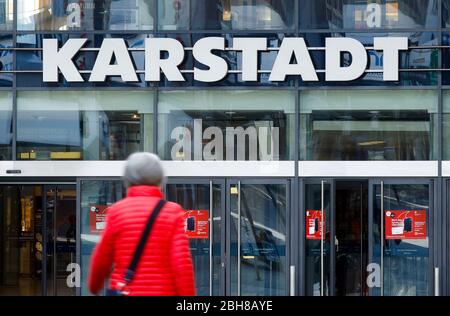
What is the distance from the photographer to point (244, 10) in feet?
49.9

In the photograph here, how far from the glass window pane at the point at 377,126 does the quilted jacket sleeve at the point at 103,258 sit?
399 inches

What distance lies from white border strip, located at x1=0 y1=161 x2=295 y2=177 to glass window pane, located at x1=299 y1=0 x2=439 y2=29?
2372 millimetres

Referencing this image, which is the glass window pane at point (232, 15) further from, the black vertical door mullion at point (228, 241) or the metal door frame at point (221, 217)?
the black vertical door mullion at point (228, 241)

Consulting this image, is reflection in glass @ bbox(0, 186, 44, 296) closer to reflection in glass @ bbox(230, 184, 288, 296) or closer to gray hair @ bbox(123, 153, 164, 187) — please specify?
reflection in glass @ bbox(230, 184, 288, 296)

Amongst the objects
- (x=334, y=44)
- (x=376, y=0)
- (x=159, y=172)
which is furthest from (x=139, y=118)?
(x=159, y=172)

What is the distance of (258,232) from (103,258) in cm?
1001

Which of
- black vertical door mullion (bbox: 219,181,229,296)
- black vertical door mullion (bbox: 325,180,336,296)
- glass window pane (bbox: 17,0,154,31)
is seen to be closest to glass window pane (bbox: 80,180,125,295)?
black vertical door mullion (bbox: 219,181,229,296)

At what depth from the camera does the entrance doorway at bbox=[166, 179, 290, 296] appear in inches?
589

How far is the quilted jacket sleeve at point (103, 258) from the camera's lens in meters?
5.04

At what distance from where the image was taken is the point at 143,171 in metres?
5.10

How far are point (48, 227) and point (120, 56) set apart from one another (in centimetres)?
367

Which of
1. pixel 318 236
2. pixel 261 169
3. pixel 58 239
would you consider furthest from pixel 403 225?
pixel 58 239

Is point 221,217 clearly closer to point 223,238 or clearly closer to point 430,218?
point 223,238

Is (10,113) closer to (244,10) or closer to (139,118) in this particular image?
(139,118)
